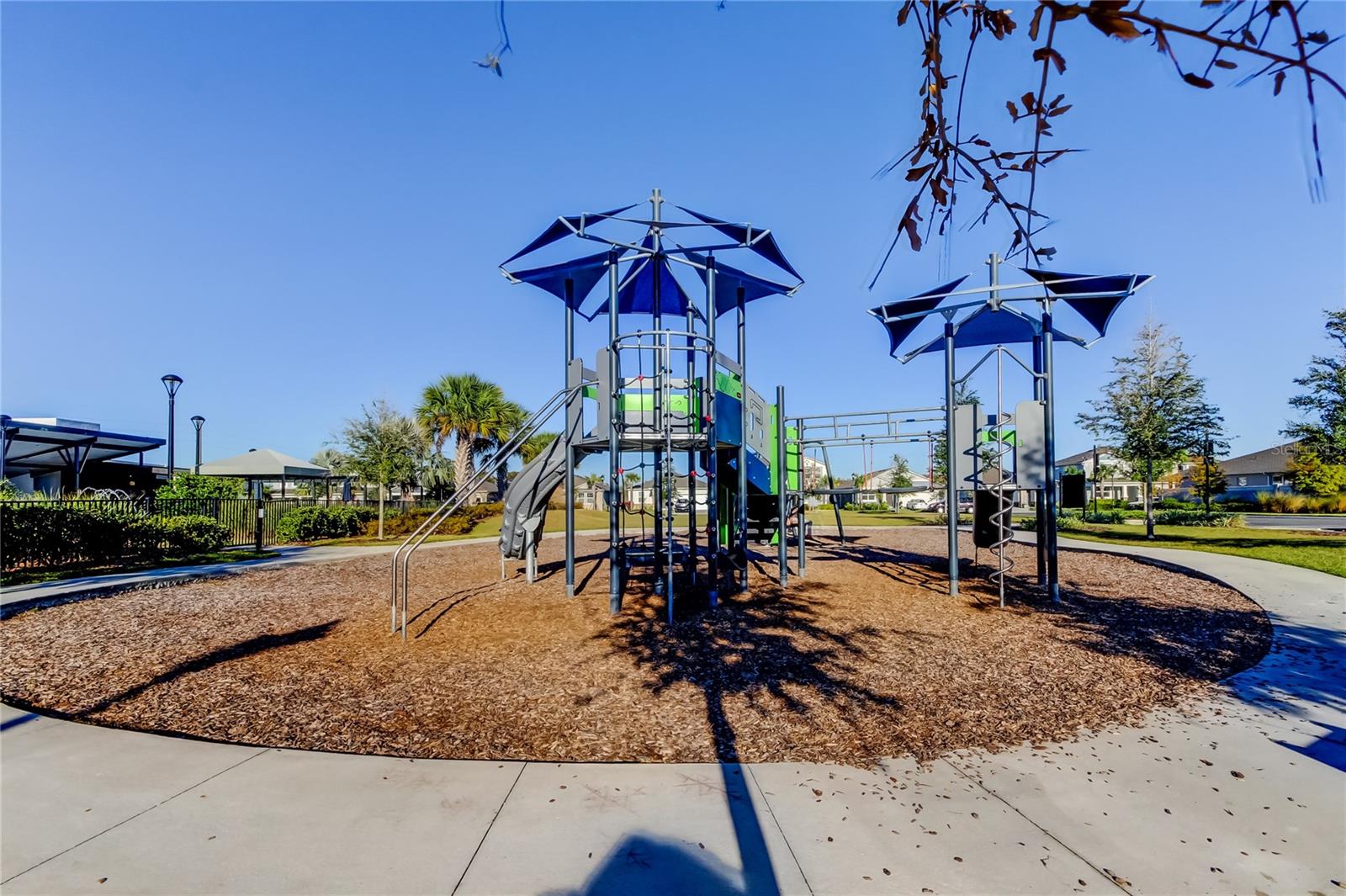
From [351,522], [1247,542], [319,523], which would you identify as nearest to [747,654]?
[1247,542]

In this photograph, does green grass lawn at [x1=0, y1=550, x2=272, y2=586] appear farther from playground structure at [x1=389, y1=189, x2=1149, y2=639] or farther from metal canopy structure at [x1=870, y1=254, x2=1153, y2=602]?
metal canopy structure at [x1=870, y1=254, x2=1153, y2=602]

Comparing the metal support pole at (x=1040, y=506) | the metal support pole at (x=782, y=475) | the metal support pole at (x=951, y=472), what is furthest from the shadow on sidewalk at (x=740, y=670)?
the metal support pole at (x=1040, y=506)

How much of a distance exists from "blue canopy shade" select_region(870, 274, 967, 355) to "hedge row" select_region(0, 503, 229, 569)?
16621 mm

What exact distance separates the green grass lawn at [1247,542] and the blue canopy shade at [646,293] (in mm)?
12985

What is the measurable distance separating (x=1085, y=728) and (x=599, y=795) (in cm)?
350

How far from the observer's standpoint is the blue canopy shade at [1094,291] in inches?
360

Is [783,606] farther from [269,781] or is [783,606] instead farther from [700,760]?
[269,781]

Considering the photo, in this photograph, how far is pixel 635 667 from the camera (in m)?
5.97

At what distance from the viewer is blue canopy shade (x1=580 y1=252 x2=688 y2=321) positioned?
1192 centimetres

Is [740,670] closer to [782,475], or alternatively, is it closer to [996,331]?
[782,475]

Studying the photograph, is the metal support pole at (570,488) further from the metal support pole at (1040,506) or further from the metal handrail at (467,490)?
the metal support pole at (1040,506)

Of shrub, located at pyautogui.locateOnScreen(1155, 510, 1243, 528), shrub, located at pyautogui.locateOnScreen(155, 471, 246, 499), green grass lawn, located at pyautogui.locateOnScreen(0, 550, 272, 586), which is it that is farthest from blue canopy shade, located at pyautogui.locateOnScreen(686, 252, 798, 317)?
shrub, located at pyautogui.locateOnScreen(1155, 510, 1243, 528)

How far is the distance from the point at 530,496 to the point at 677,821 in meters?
7.69

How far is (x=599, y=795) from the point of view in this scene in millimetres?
3453
